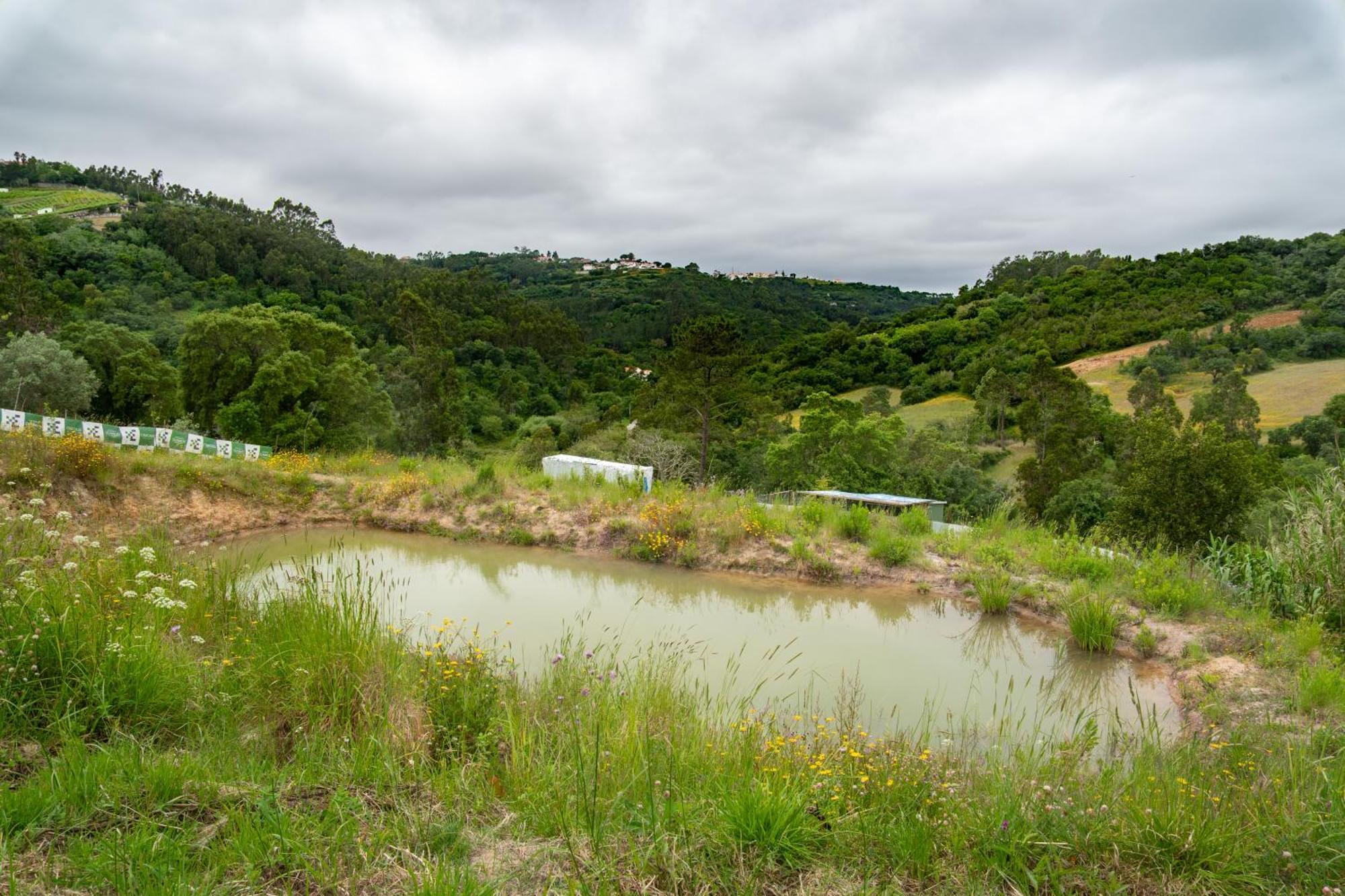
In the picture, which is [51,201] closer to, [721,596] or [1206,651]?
[721,596]

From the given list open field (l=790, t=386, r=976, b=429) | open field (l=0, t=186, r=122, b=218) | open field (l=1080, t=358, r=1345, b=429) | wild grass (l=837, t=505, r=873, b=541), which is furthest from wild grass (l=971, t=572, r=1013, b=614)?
open field (l=0, t=186, r=122, b=218)

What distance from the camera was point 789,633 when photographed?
6871 mm

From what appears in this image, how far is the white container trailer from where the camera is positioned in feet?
40.7

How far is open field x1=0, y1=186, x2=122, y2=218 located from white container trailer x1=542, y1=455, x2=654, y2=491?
5830 centimetres

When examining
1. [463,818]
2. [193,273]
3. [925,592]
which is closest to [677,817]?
[463,818]

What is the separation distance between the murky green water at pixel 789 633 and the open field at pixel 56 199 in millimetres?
65509

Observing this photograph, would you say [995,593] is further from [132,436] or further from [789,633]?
[132,436]

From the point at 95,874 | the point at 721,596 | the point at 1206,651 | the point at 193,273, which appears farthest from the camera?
the point at 193,273

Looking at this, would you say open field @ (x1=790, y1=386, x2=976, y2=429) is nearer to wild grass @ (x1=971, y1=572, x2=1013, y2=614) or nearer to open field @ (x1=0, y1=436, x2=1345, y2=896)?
wild grass @ (x1=971, y1=572, x2=1013, y2=614)

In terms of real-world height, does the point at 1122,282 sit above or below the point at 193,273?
above

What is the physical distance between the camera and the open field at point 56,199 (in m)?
Result: 58.1

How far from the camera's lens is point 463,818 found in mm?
2545

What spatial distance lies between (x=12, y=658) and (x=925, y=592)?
7963 mm

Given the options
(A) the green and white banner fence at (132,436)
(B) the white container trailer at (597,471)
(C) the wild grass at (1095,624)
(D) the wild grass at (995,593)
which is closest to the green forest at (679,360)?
(B) the white container trailer at (597,471)
